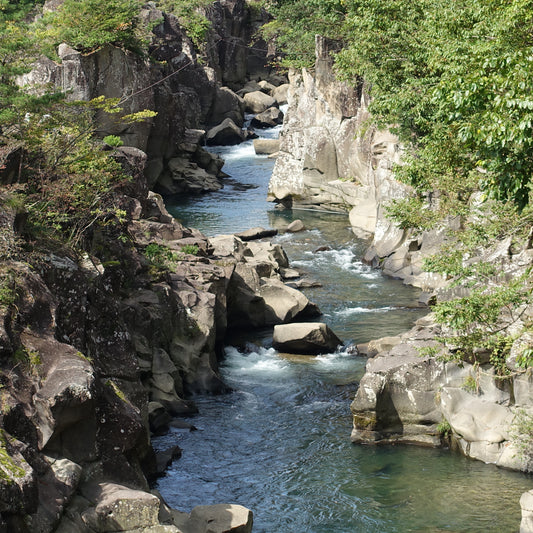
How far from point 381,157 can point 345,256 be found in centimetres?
525

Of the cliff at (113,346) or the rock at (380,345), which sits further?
the rock at (380,345)

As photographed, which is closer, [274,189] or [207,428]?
[207,428]

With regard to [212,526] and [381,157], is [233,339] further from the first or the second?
[381,157]

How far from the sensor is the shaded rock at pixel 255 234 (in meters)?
36.5

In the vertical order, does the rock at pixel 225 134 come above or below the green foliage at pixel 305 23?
below

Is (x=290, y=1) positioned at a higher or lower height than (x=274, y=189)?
higher

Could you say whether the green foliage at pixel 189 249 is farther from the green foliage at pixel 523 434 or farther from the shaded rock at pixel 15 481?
the shaded rock at pixel 15 481

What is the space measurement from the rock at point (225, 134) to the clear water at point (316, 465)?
32776mm

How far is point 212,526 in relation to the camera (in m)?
13.0

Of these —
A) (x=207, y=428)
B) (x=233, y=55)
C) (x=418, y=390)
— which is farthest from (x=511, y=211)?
(x=233, y=55)

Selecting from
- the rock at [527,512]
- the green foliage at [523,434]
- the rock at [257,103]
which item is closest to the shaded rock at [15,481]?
the rock at [527,512]

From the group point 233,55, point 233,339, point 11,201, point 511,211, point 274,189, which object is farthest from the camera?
point 233,55

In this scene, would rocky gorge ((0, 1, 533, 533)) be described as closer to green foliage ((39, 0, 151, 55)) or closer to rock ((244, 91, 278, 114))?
green foliage ((39, 0, 151, 55))

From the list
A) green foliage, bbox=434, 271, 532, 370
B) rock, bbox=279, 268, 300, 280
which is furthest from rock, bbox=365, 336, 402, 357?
rock, bbox=279, 268, 300, 280
